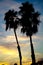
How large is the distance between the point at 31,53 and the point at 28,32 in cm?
462

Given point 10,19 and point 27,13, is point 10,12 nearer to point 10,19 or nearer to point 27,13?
point 10,19

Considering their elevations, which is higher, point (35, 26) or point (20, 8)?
point (20, 8)

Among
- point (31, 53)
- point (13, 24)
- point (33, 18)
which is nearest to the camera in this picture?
point (31, 53)

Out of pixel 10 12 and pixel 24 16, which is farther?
pixel 10 12

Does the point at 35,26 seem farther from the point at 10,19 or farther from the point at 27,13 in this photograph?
the point at 10,19

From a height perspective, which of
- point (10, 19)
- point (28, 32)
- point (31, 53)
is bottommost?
point (31, 53)

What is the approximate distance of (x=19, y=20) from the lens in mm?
47094

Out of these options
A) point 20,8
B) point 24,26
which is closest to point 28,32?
point 24,26

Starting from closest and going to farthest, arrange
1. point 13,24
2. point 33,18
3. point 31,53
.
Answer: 1. point 31,53
2. point 33,18
3. point 13,24

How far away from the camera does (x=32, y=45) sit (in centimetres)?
4397

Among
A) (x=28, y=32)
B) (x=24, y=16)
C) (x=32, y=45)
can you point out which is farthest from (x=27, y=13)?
(x=32, y=45)

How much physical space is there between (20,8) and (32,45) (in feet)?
29.0

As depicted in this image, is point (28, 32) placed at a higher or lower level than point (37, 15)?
lower

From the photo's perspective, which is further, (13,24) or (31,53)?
(13,24)
